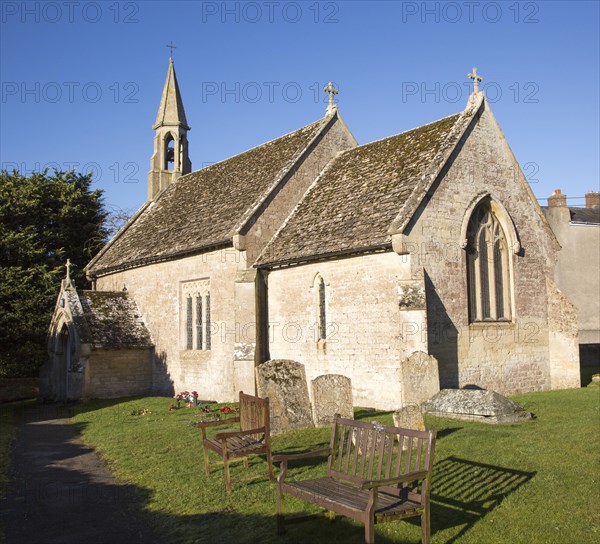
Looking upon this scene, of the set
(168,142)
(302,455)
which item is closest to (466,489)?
(302,455)

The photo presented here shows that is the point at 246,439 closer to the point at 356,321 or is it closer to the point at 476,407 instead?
the point at 476,407

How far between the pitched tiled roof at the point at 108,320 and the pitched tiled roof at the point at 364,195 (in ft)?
25.5

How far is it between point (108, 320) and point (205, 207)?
6270 millimetres

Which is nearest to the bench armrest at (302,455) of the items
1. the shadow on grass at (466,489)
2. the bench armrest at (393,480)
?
the bench armrest at (393,480)

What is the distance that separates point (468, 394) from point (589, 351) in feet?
72.5

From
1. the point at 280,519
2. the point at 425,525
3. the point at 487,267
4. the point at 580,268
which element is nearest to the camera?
the point at 425,525

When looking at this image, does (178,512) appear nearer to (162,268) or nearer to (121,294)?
(162,268)

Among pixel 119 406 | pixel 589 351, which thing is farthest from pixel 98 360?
pixel 589 351

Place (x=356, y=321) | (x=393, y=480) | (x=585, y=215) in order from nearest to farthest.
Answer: (x=393, y=480) < (x=356, y=321) < (x=585, y=215)

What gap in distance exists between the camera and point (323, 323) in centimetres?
2073

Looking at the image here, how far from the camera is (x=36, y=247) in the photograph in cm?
3472

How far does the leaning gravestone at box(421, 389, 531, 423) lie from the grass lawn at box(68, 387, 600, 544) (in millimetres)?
347

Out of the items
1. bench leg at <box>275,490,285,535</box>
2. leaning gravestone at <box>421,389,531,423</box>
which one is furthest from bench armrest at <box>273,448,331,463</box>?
leaning gravestone at <box>421,389,531,423</box>

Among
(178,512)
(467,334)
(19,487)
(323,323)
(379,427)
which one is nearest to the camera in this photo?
(379,427)
